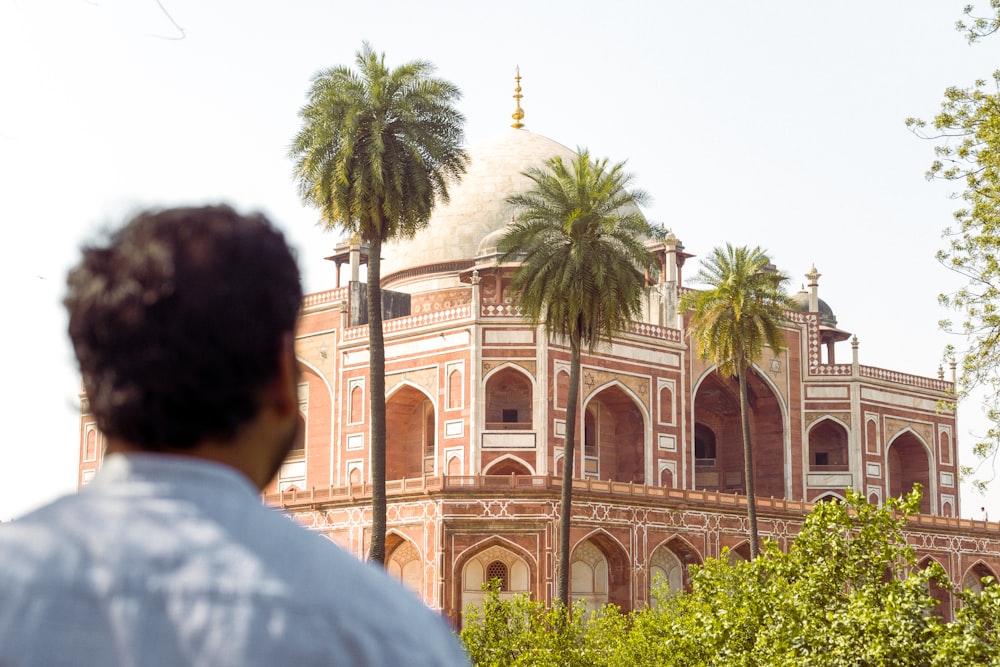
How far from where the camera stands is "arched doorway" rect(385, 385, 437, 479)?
43188 millimetres

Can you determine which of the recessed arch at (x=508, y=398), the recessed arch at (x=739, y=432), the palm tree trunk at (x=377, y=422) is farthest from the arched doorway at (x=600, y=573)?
the palm tree trunk at (x=377, y=422)

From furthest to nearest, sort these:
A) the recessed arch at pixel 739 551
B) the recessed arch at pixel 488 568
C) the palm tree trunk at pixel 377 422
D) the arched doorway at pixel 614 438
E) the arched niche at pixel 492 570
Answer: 1. the arched doorway at pixel 614 438
2. the recessed arch at pixel 739 551
3. the arched niche at pixel 492 570
4. the recessed arch at pixel 488 568
5. the palm tree trunk at pixel 377 422

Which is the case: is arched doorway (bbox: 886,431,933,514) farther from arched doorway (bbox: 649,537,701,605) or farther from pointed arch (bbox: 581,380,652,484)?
arched doorway (bbox: 649,537,701,605)

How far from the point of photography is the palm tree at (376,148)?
26.5 m

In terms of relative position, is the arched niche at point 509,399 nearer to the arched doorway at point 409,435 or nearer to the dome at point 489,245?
the arched doorway at point 409,435

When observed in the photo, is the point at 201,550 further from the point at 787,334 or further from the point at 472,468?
the point at 787,334

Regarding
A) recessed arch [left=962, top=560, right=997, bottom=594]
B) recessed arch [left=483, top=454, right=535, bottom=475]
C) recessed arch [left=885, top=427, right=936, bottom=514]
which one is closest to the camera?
recessed arch [left=483, top=454, right=535, bottom=475]

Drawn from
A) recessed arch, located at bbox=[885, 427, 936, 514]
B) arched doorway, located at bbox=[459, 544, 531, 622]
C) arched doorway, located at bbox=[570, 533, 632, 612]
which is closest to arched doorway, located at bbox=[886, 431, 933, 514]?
recessed arch, located at bbox=[885, 427, 936, 514]

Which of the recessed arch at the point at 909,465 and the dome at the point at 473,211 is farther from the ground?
the dome at the point at 473,211

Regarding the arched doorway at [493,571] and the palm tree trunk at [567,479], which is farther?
the arched doorway at [493,571]

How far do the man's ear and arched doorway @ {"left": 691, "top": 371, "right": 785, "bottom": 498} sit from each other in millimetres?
46474

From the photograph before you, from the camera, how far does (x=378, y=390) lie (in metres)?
25.4

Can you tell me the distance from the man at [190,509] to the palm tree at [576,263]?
28668 mm

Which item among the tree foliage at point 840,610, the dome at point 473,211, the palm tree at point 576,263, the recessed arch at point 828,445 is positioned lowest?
the tree foliage at point 840,610
